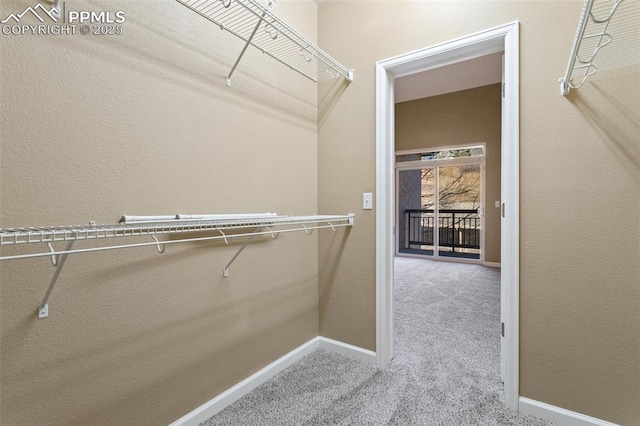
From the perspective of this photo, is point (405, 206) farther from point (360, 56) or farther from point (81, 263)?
point (81, 263)

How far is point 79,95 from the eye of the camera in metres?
0.99

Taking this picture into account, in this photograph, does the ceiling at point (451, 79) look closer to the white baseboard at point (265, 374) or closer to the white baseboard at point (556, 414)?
the white baseboard at point (265, 374)

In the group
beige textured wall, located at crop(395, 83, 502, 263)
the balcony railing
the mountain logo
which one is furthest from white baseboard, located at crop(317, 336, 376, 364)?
the balcony railing

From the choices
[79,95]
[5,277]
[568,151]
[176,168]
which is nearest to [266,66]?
[176,168]

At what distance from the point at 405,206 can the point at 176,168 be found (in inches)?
230

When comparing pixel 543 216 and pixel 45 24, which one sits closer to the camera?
pixel 45 24

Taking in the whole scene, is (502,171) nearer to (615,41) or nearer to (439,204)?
(615,41)

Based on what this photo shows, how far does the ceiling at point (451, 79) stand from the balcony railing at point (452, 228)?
2.35m

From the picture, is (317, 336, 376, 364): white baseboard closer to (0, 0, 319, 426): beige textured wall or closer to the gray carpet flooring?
the gray carpet flooring

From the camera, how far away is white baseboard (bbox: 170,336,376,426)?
4.50ft

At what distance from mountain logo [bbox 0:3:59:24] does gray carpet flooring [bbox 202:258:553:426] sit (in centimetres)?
171

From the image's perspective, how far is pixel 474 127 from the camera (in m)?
4.94

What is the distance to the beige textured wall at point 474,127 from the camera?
4816mm

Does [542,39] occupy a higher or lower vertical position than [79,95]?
higher
